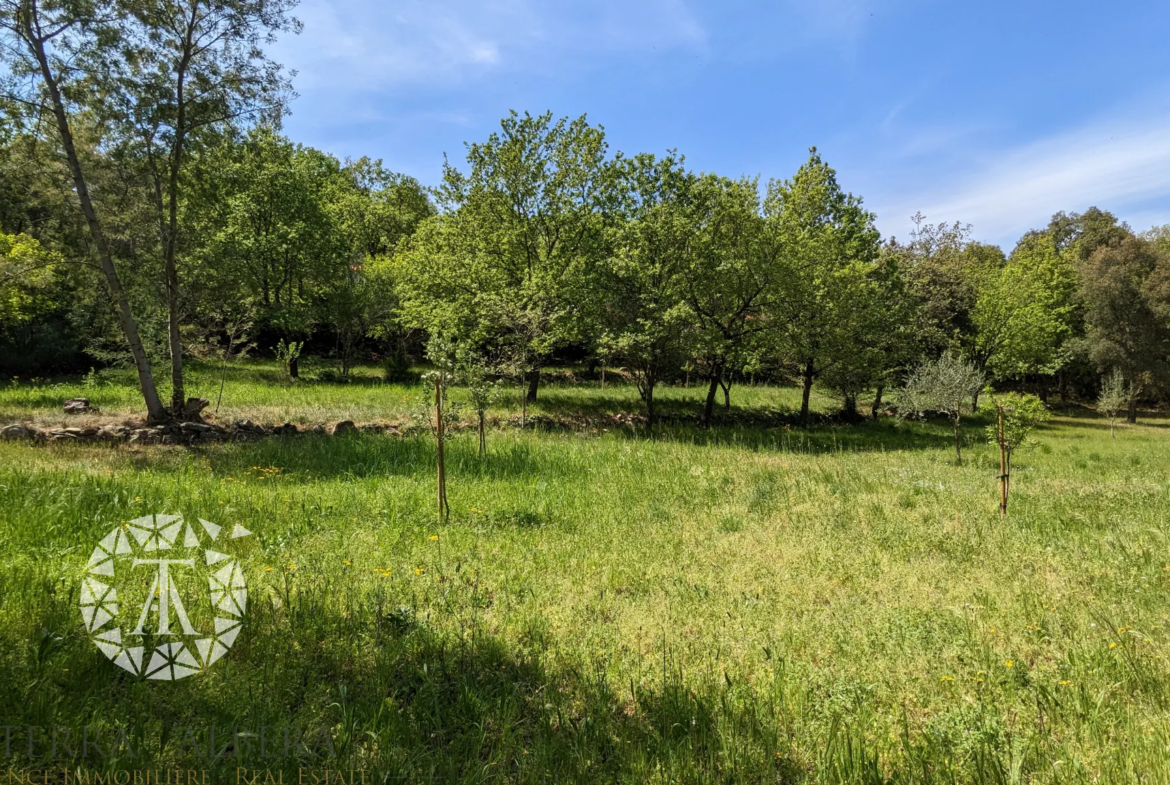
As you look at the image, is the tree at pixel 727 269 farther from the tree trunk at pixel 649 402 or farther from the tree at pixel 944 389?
the tree at pixel 944 389

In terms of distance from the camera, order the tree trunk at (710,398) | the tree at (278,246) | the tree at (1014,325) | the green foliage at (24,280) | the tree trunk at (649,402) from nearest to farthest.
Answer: the green foliage at (24,280)
the tree trunk at (649,402)
the tree trunk at (710,398)
the tree at (278,246)
the tree at (1014,325)

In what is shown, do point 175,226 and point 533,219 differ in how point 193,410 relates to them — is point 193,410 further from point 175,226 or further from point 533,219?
point 533,219

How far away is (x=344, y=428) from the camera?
45.3ft

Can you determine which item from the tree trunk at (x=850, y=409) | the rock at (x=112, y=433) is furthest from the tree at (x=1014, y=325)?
the rock at (x=112, y=433)

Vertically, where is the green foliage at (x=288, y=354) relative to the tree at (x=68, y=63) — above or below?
below

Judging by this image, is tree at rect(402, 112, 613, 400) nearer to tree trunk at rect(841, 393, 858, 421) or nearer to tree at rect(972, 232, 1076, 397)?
tree trunk at rect(841, 393, 858, 421)

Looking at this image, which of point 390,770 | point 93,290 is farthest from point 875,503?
point 93,290

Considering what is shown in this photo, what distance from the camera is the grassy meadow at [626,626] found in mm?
2922

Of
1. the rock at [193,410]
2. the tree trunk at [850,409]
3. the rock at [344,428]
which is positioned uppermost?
the tree trunk at [850,409]

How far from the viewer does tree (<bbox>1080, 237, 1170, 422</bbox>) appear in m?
34.0

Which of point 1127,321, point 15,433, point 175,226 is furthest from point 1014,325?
point 15,433

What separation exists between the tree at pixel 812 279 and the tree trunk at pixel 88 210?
2130cm

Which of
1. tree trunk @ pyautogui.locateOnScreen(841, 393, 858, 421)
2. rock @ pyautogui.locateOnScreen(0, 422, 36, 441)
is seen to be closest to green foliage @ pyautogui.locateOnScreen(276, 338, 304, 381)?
rock @ pyautogui.locateOnScreen(0, 422, 36, 441)

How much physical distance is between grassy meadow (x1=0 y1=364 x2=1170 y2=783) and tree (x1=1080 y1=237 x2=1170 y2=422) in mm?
35482
